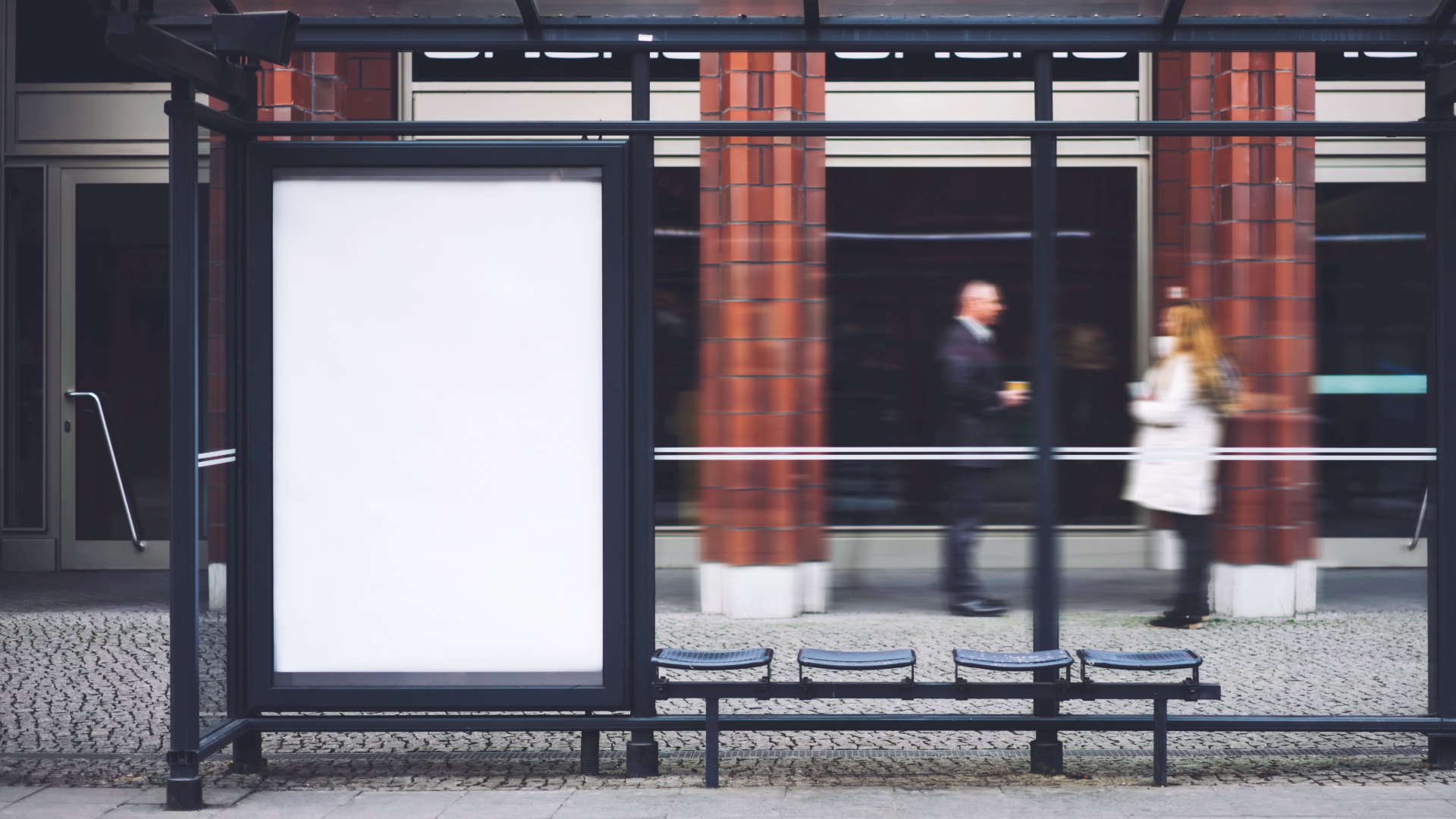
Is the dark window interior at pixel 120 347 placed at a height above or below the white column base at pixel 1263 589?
above

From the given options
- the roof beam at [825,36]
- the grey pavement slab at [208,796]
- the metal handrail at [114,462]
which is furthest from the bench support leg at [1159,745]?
the metal handrail at [114,462]

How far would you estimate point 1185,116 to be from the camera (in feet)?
21.1

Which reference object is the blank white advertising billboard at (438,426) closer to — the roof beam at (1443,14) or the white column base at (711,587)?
the white column base at (711,587)

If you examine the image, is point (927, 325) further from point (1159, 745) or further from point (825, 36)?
point (1159, 745)

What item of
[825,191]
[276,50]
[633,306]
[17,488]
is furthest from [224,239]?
[17,488]

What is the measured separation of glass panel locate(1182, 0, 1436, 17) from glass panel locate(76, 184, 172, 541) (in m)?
8.39

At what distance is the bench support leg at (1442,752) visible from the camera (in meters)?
5.05

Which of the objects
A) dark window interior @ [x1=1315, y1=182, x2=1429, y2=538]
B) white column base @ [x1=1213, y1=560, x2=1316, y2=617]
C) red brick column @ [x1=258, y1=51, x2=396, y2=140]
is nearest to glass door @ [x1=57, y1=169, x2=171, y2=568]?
red brick column @ [x1=258, y1=51, x2=396, y2=140]

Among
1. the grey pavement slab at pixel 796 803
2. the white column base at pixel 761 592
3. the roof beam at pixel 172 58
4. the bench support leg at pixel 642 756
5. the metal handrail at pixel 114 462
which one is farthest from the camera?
the metal handrail at pixel 114 462

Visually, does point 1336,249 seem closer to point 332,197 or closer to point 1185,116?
point 1185,116

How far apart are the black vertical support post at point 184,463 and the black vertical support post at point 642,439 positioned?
5.20ft

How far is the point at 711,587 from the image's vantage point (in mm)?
5480

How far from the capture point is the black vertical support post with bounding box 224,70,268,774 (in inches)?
196

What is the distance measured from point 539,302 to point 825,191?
1.41 metres
